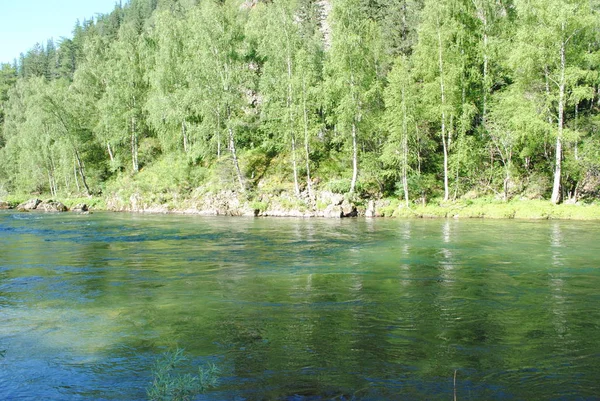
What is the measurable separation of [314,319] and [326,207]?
26763 millimetres

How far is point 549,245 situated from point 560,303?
374 inches

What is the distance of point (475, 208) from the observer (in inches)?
1276

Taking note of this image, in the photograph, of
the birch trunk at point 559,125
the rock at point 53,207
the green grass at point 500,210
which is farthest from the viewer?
the rock at point 53,207

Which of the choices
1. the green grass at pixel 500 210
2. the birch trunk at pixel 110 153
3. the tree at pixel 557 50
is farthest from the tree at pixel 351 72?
the birch trunk at pixel 110 153

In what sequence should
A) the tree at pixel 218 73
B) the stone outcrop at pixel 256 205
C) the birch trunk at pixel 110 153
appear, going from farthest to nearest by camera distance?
the birch trunk at pixel 110 153, the tree at pixel 218 73, the stone outcrop at pixel 256 205

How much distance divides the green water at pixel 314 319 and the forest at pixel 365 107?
16.8 m

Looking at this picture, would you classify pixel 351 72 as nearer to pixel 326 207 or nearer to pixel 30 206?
pixel 326 207

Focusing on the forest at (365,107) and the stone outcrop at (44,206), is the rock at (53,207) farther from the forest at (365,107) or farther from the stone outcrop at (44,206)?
the forest at (365,107)

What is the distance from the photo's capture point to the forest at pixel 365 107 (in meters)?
32.2

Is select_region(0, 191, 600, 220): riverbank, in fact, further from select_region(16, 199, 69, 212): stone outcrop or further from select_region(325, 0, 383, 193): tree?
select_region(325, 0, 383, 193): tree

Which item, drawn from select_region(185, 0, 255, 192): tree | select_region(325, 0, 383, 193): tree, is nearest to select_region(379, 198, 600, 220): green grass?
select_region(325, 0, 383, 193): tree

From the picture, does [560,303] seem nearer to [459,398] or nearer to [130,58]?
[459,398]

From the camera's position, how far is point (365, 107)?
4031cm

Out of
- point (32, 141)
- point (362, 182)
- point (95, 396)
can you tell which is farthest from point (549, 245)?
point (32, 141)
